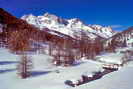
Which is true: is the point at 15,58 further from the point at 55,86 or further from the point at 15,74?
the point at 55,86

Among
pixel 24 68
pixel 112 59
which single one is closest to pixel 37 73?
pixel 24 68

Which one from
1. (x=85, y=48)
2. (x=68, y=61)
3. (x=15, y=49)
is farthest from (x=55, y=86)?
(x=85, y=48)

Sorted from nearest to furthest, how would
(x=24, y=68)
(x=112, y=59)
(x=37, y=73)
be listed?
(x=24, y=68) → (x=37, y=73) → (x=112, y=59)

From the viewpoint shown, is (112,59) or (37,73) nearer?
(37,73)

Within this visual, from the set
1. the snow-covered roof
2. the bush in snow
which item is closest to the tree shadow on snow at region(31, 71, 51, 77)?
the bush in snow

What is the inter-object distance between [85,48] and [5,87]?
290 ft

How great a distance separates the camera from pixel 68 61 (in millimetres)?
84750

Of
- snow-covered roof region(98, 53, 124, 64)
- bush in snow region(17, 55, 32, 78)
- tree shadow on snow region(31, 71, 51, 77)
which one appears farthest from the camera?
snow-covered roof region(98, 53, 124, 64)

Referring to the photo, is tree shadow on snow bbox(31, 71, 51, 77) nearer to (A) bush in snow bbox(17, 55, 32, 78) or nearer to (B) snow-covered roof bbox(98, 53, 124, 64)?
(A) bush in snow bbox(17, 55, 32, 78)

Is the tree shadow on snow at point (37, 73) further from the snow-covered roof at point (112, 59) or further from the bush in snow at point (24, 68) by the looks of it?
the snow-covered roof at point (112, 59)

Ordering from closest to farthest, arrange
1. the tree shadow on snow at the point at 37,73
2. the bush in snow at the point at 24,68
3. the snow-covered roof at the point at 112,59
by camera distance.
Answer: the bush in snow at the point at 24,68 < the tree shadow on snow at the point at 37,73 < the snow-covered roof at the point at 112,59

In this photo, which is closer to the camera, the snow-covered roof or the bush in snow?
the bush in snow

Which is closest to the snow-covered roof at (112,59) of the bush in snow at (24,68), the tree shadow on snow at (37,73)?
the tree shadow on snow at (37,73)

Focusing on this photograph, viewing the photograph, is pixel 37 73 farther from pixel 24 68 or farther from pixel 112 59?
pixel 112 59
